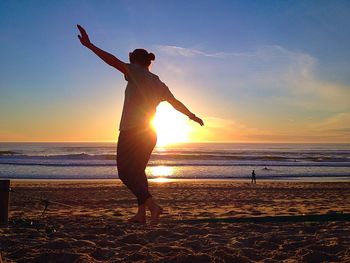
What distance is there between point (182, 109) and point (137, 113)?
18.6 inches

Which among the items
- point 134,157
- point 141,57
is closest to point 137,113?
point 134,157

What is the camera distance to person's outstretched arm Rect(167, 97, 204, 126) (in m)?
3.68

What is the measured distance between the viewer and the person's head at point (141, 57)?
12.2 ft

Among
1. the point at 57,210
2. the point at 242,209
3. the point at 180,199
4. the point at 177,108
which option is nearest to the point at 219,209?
the point at 242,209

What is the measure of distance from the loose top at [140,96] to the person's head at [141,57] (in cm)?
8

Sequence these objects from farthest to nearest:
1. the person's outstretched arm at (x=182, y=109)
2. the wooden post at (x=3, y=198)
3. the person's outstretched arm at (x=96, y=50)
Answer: the wooden post at (x=3, y=198), the person's outstretched arm at (x=182, y=109), the person's outstretched arm at (x=96, y=50)

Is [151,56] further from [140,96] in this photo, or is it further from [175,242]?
[175,242]

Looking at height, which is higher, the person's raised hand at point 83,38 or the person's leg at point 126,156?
the person's raised hand at point 83,38

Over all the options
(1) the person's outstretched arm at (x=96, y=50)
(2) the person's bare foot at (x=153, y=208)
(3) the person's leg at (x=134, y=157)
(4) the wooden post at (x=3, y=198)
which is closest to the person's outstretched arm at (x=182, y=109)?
(3) the person's leg at (x=134, y=157)

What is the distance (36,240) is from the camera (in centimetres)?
609

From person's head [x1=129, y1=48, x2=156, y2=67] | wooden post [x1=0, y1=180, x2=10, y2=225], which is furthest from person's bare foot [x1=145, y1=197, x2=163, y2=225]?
wooden post [x1=0, y1=180, x2=10, y2=225]

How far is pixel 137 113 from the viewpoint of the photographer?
3.46 m

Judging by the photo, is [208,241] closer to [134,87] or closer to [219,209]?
[134,87]

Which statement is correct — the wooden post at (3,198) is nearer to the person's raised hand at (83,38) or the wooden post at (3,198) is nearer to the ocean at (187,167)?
the person's raised hand at (83,38)
